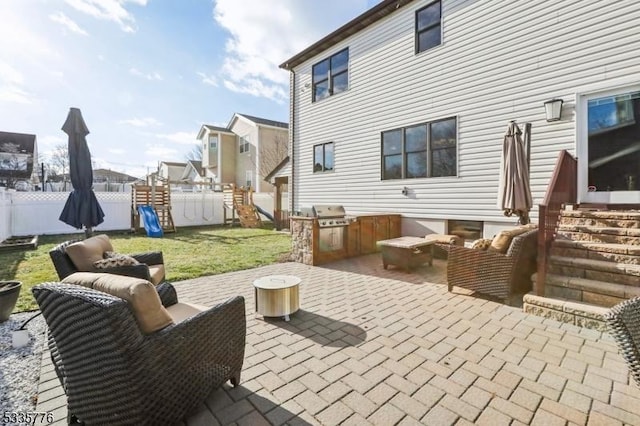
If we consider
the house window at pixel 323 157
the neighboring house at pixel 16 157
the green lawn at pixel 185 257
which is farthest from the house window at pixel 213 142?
the house window at pixel 323 157

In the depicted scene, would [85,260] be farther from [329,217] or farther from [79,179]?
[329,217]

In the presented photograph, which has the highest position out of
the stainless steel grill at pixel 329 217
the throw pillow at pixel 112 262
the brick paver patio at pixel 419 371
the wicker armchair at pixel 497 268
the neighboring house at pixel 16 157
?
the neighboring house at pixel 16 157

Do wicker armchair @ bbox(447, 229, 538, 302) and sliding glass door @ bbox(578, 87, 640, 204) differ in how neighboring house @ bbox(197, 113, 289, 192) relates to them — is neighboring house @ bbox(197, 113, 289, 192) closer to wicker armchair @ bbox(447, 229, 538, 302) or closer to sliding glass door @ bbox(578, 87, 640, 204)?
wicker armchair @ bbox(447, 229, 538, 302)

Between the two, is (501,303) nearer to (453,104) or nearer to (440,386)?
(440,386)

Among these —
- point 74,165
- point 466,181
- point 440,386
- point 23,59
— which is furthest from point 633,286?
point 23,59

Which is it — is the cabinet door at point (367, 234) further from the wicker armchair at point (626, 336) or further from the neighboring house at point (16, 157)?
the neighboring house at point (16, 157)

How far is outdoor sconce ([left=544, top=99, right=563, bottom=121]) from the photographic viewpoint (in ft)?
19.7

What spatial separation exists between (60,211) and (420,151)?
597 inches

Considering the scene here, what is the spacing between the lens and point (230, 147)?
A: 24.5 m

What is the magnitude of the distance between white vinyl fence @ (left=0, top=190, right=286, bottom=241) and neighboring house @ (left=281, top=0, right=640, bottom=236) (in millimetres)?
8501

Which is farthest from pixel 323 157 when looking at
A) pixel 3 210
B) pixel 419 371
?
pixel 3 210

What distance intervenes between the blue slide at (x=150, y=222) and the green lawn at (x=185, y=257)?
→ 819 millimetres

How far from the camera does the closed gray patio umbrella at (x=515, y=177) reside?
518 cm

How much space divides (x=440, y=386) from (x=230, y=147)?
2466 centimetres
